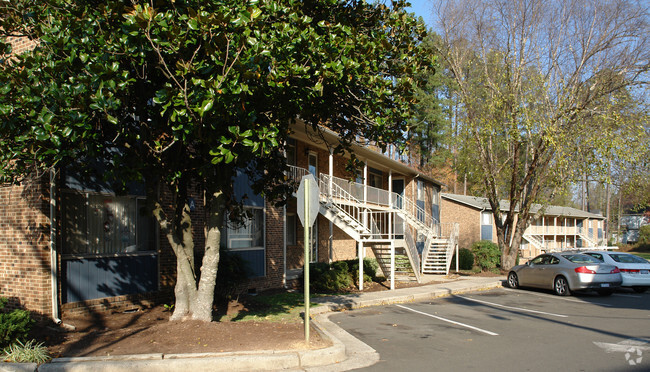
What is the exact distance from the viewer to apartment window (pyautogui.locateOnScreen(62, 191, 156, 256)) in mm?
10188

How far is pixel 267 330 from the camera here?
895cm

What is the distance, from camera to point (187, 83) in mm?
7363

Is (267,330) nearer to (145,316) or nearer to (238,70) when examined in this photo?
(145,316)

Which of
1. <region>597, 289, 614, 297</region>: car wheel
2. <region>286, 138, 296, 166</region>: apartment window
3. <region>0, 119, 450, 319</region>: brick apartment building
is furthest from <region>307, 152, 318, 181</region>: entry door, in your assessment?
<region>597, 289, 614, 297</region>: car wheel

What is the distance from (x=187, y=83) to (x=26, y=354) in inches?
175

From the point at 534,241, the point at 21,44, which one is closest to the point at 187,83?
the point at 21,44

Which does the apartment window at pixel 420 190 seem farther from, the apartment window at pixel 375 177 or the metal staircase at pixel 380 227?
the apartment window at pixel 375 177

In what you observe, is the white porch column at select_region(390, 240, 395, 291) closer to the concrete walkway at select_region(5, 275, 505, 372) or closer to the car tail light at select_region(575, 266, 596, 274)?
the car tail light at select_region(575, 266, 596, 274)

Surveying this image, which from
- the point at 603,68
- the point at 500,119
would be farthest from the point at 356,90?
the point at 603,68

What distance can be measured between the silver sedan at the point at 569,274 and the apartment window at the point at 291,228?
845 cm

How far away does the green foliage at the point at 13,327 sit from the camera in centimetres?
729

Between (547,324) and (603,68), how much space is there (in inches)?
632

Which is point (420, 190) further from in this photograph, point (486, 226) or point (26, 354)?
point (26, 354)

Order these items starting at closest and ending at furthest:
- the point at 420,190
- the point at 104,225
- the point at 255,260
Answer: the point at 104,225 → the point at 255,260 → the point at 420,190
